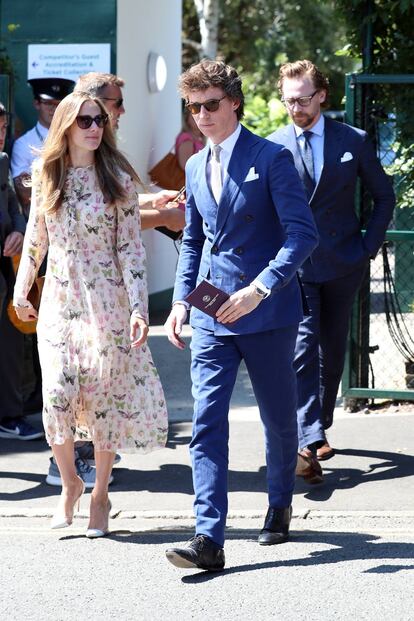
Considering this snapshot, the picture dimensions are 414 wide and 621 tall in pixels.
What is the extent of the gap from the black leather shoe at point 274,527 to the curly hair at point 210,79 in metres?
1.81

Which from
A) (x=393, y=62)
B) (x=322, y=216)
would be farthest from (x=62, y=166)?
(x=393, y=62)

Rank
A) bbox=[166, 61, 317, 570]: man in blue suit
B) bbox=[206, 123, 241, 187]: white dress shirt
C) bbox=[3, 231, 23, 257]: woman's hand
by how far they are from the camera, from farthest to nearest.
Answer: bbox=[3, 231, 23, 257]: woman's hand < bbox=[206, 123, 241, 187]: white dress shirt < bbox=[166, 61, 317, 570]: man in blue suit

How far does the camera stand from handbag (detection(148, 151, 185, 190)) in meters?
11.4

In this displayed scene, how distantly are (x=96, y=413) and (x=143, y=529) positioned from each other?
0.63 m

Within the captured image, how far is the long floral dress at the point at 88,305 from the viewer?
5719 mm

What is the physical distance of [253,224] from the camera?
531 cm

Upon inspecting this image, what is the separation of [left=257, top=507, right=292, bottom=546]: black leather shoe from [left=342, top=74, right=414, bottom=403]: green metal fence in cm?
272

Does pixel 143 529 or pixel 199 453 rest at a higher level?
pixel 199 453

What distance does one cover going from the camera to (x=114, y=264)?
581 centimetres

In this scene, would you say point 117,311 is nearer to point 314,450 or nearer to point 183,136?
point 314,450

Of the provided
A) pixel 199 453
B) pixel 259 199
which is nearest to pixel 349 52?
pixel 259 199

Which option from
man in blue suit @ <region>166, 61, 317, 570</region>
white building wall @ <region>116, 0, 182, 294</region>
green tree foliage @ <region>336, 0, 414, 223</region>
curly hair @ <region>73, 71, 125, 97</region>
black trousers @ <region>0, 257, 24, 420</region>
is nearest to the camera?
man in blue suit @ <region>166, 61, 317, 570</region>

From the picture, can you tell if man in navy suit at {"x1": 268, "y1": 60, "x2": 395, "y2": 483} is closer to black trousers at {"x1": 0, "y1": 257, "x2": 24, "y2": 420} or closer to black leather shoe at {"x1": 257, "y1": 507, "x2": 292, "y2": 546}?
black leather shoe at {"x1": 257, "y1": 507, "x2": 292, "y2": 546}

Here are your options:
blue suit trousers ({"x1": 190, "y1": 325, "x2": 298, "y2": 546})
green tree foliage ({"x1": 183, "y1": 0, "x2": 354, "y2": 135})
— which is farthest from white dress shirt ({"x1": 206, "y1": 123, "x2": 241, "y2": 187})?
green tree foliage ({"x1": 183, "y1": 0, "x2": 354, "y2": 135})
